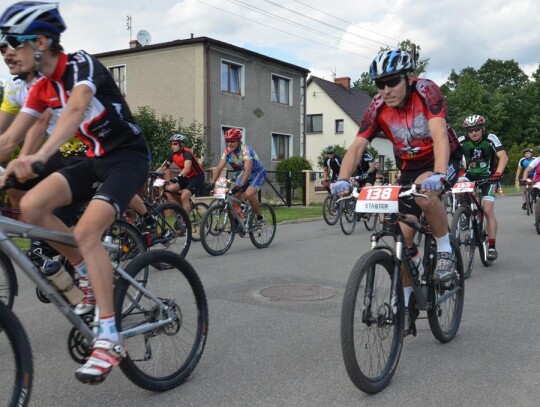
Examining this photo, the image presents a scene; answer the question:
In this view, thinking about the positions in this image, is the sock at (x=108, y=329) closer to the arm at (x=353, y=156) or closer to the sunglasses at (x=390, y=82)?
the arm at (x=353, y=156)

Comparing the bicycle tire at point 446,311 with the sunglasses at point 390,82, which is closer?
the sunglasses at point 390,82

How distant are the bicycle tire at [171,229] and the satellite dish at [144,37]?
73.4 ft

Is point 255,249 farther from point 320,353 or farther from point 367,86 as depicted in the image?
point 367,86

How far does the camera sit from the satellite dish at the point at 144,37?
93.6 feet

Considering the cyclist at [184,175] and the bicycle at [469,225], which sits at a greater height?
the cyclist at [184,175]

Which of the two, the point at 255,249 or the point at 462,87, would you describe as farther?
the point at 462,87

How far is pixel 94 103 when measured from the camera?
10.7 feet

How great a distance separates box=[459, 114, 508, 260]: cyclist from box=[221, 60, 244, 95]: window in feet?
61.6

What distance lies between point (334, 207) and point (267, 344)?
957cm

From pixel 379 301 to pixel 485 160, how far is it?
537 cm

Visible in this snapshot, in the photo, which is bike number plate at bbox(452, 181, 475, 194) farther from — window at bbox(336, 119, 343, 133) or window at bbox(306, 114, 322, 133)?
window at bbox(306, 114, 322, 133)

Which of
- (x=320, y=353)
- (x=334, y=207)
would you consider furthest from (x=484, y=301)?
(x=334, y=207)

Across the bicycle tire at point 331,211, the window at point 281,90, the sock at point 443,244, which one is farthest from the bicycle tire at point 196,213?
the window at point 281,90

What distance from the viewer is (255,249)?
955 cm
